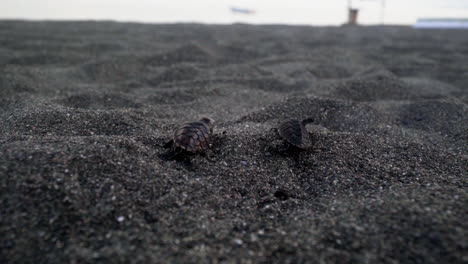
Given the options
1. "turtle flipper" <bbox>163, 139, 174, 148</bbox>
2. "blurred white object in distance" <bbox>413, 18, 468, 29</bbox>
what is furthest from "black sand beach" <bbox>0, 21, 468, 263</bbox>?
"blurred white object in distance" <bbox>413, 18, 468, 29</bbox>

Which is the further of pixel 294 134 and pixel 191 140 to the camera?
pixel 294 134

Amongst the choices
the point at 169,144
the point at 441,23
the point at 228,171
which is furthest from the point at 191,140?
the point at 441,23

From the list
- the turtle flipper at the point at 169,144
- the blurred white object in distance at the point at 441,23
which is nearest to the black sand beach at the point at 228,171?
the turtle flipper at the point at 169,144

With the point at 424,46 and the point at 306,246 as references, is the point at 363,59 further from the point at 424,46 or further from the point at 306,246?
the point at 306,246

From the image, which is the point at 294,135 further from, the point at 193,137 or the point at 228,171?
the point at 193,137

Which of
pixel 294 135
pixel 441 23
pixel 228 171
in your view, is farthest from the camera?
pixel 441 23

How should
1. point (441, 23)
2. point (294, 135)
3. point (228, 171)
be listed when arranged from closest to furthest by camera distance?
point (228, 171) → point (294, 135) → point (441, 23)

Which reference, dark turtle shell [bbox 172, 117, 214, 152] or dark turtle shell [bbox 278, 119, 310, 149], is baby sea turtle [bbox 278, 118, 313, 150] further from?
dark turtle shell [bbox 172, 117, 214, 152]

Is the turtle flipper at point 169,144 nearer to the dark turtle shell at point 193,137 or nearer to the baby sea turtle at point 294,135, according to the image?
the dark turtle shell at point 193,137

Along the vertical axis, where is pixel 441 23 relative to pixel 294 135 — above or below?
above
